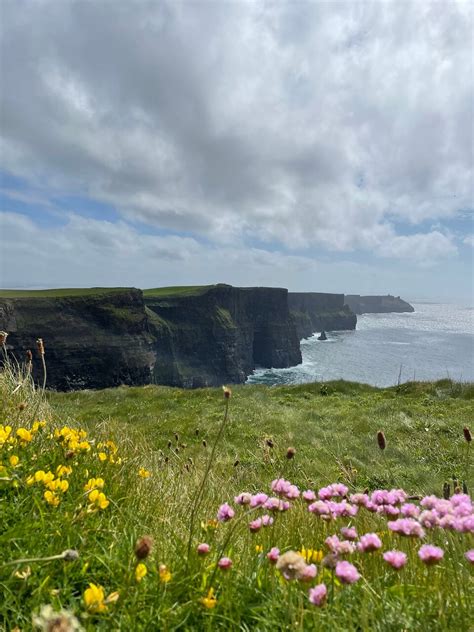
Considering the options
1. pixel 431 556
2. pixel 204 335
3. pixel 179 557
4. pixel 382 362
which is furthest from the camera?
pixel 204 335

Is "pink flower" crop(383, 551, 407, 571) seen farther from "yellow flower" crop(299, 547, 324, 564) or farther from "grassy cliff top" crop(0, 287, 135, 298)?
"grassy cliff top" crop(0, 287, 135, 298)

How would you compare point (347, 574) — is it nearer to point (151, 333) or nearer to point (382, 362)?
point (151, 333)

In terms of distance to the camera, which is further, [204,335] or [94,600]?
[204,335]

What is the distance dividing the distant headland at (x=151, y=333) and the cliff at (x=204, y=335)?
26 cm

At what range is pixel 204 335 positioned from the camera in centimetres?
11062

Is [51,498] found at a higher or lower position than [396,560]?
lower

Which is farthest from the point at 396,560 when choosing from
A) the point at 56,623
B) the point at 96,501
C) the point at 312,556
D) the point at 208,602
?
the point at 96,501

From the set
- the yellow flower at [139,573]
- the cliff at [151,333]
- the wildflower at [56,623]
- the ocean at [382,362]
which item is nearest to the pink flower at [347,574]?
the yellow flower at [139,573]

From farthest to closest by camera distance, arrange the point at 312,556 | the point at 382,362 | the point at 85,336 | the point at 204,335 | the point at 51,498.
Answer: the point at 204,335
the point at 382,362
the point at 85,336
the point at 51,498
the point at 312,556

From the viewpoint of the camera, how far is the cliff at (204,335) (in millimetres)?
99625

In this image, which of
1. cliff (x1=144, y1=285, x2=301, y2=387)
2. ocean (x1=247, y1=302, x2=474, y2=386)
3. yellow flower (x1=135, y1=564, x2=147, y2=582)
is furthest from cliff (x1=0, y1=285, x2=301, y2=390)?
yellow flower (x1=135, y1=564, x2=147, y2=582)

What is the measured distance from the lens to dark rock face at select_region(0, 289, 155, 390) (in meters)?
61.8

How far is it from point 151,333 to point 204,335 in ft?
65.8

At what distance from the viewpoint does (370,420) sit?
13.7 meters
